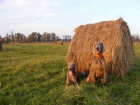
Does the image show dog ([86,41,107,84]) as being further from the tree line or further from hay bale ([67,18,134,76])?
the tree line

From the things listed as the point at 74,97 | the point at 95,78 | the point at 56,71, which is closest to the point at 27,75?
the point at 56,71

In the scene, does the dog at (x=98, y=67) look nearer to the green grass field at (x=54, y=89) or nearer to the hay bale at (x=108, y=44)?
the green grass field at (x=54, y=89)

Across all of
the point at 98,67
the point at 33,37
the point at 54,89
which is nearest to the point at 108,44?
the point at 98,67

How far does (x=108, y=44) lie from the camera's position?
934 cm

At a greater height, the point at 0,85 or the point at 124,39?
the point at 124,39

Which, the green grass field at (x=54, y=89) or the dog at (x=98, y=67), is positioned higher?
the dog at (x=98, y=67)

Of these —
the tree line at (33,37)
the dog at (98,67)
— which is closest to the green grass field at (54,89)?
the dog at (98,67)

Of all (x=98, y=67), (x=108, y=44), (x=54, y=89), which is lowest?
(x=54, y=89)

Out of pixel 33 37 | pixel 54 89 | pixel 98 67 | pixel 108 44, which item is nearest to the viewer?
pixel 54 89

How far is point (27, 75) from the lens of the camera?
9516 mm

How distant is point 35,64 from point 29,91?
11.5 feet

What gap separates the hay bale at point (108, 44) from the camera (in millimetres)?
9078

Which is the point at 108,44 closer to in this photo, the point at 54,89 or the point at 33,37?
the point at 54,89

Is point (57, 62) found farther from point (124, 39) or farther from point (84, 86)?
point (84, 86)
